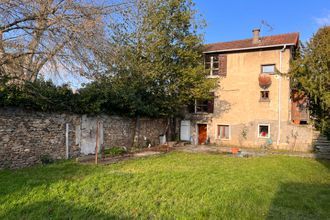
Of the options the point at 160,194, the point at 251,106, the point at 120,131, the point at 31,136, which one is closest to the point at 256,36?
the point at 251,106

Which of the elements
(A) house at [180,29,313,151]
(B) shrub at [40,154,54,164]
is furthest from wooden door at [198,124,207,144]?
(B) shrub at [40,154,54,164]

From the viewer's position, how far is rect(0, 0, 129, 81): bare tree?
6809 mm

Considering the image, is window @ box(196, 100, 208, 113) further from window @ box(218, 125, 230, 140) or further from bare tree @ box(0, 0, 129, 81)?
bare tree @ box(0, 0, 129, 81)

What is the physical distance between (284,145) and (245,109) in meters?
3.47

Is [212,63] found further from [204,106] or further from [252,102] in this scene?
[252,102]

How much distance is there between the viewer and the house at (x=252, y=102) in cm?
1744

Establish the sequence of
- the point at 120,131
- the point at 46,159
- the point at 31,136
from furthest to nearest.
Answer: the point at 120,131, the point at 46,159, the point at 31,136

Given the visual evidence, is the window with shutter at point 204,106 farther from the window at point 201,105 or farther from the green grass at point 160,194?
the green grass at point 160,194

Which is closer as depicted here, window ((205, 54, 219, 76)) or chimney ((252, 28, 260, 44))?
chimney ((252, 28, 260, 44))

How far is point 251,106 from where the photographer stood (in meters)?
18.7

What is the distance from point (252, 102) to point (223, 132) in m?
3.08

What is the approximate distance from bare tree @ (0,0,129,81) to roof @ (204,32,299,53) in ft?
43.4

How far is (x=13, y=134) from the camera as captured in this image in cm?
961

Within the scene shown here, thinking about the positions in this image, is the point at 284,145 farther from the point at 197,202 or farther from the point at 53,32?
the point at 53,32
